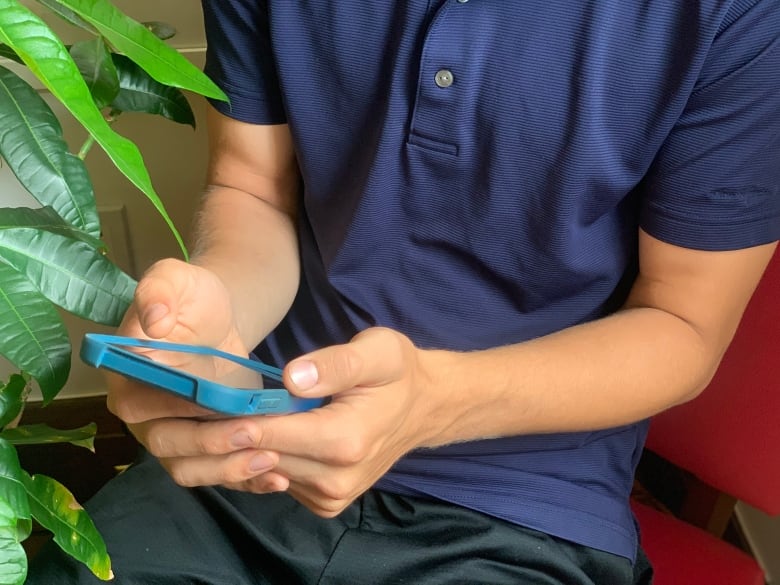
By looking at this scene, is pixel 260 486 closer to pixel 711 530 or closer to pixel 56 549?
pixel 56 549

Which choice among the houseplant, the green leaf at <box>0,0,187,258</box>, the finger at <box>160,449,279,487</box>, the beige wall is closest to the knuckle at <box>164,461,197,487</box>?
the finger at <box>160,449,279,487</box>

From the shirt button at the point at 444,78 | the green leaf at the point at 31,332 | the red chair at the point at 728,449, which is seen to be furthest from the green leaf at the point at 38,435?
the red chair at the point at 728,449

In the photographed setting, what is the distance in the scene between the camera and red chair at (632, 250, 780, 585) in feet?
2.56

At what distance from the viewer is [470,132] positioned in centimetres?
68

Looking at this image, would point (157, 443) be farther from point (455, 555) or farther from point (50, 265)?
point (455, 555)

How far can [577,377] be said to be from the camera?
0.67 meters

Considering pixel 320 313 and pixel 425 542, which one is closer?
pixel 425 542

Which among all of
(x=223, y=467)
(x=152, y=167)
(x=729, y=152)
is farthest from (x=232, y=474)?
(x=152, y=167)

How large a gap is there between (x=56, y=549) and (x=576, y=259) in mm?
508

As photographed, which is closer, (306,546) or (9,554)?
(9,554)

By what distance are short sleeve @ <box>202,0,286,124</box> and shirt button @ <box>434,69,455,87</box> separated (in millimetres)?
187

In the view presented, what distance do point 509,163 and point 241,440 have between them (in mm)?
325

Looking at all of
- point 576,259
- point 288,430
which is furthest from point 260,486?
point 576,259

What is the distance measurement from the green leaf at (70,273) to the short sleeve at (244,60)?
0.26m
